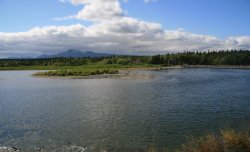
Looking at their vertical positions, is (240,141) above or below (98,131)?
above

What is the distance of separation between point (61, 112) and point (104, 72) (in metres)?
86.2

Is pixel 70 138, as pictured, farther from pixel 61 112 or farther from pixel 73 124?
pixel 61 112

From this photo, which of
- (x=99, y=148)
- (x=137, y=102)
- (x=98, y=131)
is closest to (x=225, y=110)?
(x=137, y=102)

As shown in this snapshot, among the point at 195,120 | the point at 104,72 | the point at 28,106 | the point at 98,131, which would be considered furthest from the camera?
the point at 104,72

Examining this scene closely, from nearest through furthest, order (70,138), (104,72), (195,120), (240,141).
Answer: (240,141)
(70,138)
(195,120)
(104,72)

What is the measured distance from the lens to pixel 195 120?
1180 inches

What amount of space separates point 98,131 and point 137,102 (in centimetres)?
1747

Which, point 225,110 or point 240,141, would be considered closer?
point 240,141

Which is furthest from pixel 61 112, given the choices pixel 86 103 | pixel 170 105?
pixel 170 105

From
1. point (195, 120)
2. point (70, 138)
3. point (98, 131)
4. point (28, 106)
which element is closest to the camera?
point (70, 138)

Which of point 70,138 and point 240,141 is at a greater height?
point 240,141

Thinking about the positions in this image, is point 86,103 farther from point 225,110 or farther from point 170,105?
point 225,110

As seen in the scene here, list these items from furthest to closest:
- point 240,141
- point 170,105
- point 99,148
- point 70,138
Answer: point 170,105
point 70,138
point 99,148
point 240,141

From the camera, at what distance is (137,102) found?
43656mm
